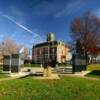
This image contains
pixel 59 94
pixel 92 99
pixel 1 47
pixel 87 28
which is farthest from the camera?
pixel 1 47

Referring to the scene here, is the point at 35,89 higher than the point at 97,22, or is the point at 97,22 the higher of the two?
the point at 97,22

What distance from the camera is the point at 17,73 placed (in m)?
28.0

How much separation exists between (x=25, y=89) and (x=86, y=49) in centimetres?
3293

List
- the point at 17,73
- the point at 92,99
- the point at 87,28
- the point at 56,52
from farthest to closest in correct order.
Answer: the point at 56,52 < the point at 87,28 < the point at 17,73 < the point at 92,99

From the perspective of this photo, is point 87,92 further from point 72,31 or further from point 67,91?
point 72,31

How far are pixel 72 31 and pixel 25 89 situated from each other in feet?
114

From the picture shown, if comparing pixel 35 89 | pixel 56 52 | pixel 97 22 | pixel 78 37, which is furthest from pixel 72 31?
pixel 56 52

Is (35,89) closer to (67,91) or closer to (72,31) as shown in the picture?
(67,91)

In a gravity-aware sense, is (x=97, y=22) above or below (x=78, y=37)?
above

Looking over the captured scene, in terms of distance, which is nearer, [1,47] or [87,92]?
[87,92]

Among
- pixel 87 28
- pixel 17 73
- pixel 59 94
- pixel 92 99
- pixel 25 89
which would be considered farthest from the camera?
pixel 87 28

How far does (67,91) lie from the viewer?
12758 millimetres

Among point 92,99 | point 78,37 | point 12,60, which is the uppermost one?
point 78,37

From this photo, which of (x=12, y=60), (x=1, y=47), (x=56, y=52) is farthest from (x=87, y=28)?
(x=56, y=52)
